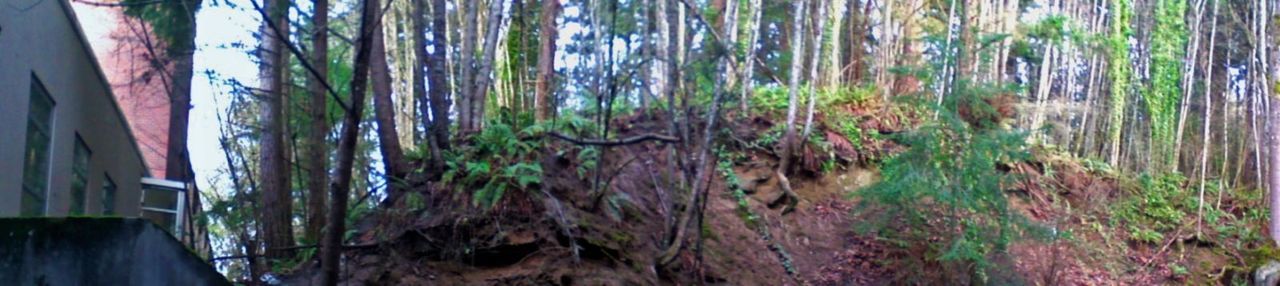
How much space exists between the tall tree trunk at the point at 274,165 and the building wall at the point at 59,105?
82.3 inches

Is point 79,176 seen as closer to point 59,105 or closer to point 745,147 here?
point 59,105

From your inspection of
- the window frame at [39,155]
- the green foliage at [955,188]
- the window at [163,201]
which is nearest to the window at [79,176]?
the window frame at [39,155]

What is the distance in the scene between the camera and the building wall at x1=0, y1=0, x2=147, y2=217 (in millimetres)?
A: 12414

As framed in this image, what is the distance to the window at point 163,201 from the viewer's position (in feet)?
69.2

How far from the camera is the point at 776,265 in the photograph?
15.2 m

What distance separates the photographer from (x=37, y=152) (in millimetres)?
14016

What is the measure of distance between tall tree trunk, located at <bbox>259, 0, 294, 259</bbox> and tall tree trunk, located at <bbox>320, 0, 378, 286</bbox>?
4.82 metres

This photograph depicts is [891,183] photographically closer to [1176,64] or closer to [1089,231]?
[1089,231]

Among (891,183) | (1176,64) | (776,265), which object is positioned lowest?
(776,265)

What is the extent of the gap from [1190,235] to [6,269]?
15.1 meters

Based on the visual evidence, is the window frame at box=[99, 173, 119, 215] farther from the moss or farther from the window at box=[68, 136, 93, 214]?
the moss

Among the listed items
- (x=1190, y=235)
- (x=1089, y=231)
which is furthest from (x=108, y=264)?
(x=1190, y=235)

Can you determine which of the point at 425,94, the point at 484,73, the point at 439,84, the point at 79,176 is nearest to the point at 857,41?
the point at 484,73

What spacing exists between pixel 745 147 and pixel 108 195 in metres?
8.29
